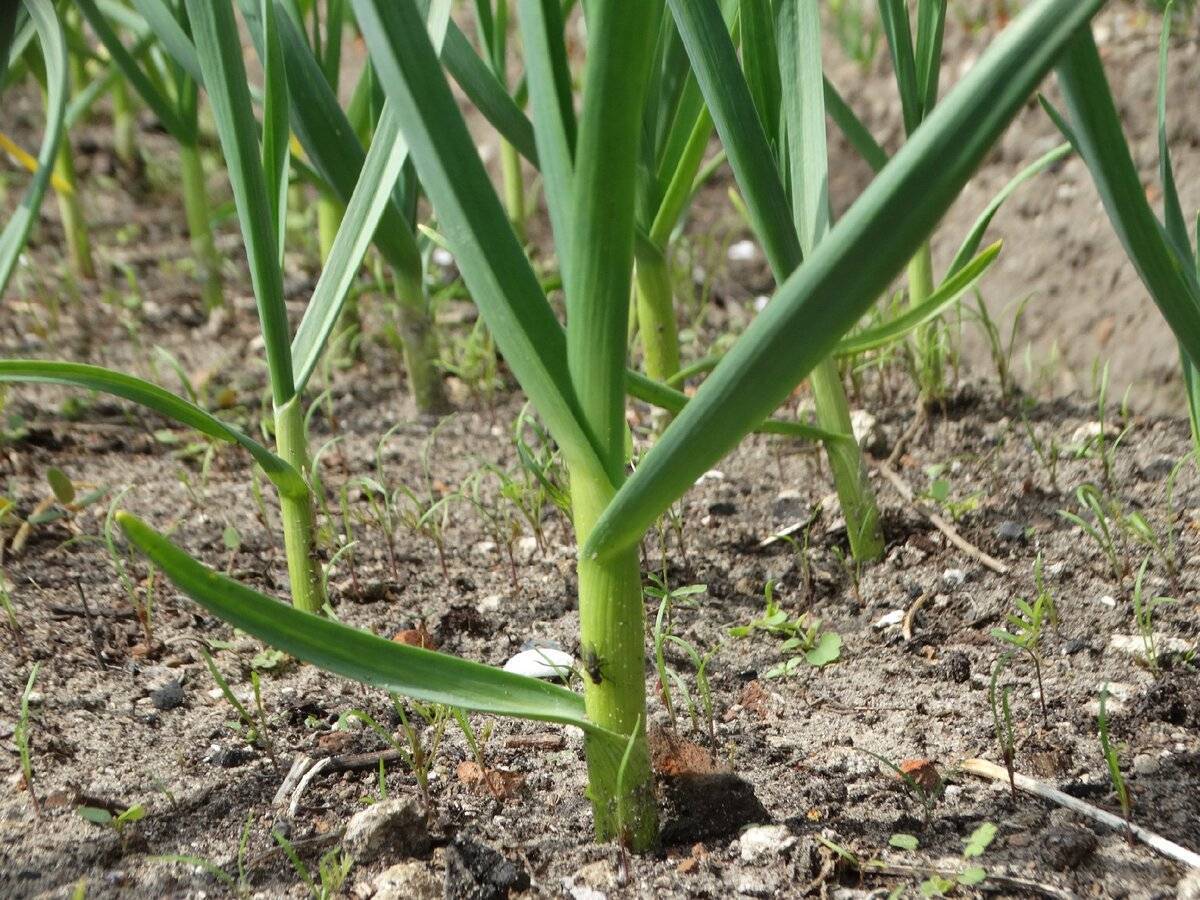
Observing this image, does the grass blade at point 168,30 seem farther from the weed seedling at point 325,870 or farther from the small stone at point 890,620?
the small stone at point 890,620

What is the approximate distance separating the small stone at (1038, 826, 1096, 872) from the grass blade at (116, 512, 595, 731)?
42 centimetres

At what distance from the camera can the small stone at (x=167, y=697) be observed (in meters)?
1.36

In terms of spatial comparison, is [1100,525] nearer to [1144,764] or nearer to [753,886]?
[1144,764]

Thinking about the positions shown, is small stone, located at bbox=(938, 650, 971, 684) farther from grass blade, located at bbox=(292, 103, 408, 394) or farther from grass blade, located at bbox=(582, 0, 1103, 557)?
grass blade, located at bbox=(292, 103, 408, 394)

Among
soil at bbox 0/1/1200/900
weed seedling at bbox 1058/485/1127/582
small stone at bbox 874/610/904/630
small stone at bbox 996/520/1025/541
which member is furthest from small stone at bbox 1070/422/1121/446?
small stone at bbox 874/610/904/630

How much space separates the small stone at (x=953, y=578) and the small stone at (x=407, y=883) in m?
0.77

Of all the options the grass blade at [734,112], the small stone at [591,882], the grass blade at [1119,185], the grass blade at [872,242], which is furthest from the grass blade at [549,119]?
the small stone at [591,882]

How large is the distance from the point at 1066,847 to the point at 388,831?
592 mm

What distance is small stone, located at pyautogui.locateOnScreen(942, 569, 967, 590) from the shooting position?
5.05 feet

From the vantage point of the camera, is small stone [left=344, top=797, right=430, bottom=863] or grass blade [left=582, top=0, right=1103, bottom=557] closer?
grass blade [left=582, top=0, right=1103, bottom=557]

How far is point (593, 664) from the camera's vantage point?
3.30 ft

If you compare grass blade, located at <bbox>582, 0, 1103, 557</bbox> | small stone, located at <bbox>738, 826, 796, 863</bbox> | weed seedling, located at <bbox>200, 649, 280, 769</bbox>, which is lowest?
small stone, located at <bbox>738, 826, 796, 863</bbox>

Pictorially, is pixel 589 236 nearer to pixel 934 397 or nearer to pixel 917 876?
pixel 917 876

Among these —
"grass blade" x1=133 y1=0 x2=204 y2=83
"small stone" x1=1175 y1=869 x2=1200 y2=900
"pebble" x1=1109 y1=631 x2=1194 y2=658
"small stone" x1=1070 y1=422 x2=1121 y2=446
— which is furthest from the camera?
"small stone" x1=1070 y1=422 x2=1121 y2=446
